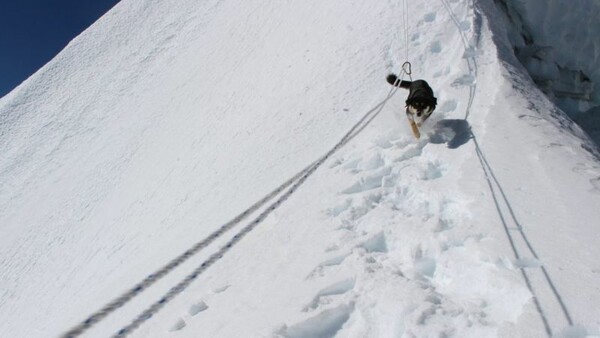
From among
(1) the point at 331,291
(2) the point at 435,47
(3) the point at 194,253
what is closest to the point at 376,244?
(1) the point at 331,291

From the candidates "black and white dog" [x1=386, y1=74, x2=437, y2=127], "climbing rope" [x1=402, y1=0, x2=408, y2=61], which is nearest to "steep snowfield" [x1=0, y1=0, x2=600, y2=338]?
"climbing rope" [x1=402, y1=0, x2=408, y2=61]

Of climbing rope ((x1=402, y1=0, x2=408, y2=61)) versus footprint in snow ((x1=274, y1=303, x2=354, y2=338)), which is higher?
climbing rope ((x1=402, y1=0, x2=408, y2=61))

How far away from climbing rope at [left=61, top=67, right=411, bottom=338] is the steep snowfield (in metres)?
0.13

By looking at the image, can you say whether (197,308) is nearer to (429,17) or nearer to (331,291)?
(331,291)

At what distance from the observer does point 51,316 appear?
6078 mm

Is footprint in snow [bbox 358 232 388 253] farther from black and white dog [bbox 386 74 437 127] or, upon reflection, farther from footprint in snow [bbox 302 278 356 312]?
black and white dog [bbox 386 74 437 127]

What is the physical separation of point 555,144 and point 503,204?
121 centimetres

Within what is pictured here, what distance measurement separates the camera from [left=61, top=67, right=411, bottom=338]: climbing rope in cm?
430

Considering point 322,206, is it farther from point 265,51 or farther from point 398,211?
point 265,51

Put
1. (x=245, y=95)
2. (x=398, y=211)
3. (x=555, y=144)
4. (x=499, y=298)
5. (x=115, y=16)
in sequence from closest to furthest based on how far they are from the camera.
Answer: (x=499, y=298), (x=398, y=211), (x=555, y=144), (x=245, y=95), (x=115, y=16)

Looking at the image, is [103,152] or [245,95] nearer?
[245,95]

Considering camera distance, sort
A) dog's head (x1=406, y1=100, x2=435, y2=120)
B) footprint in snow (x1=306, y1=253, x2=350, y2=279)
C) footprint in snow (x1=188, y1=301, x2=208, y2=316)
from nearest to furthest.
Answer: footprint in snow (x1=306, y1=253, x2=350, y2=279) < footprint in snow (x1=188, y1=301, x2=208, y2=316) < dog's head (x1=406, y1=100, x2=435, y2=120)

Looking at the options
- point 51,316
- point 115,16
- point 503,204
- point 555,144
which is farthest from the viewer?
point 115,16

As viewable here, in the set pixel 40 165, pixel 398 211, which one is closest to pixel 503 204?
pixel 398 211
